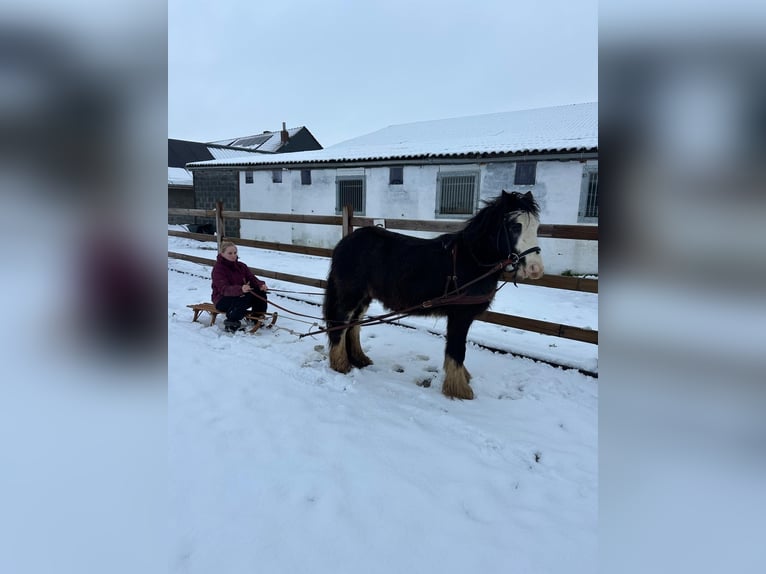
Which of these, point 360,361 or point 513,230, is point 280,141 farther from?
point 513,230

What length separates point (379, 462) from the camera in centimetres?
231

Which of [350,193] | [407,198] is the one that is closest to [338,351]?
[407,198]

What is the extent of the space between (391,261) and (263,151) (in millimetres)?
25797

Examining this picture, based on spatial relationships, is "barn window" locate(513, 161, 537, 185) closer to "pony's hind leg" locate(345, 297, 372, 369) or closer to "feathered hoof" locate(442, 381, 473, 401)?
"pony's hind leg" locate(345, 297, 372, 369)

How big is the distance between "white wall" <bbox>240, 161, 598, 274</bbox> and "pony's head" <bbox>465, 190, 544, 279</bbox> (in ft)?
20.7

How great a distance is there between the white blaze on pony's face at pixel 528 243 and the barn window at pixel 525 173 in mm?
6856

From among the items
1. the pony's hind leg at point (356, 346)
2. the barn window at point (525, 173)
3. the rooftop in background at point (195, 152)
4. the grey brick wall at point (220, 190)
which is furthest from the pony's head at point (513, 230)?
the rooftop in background at point (195, 152)

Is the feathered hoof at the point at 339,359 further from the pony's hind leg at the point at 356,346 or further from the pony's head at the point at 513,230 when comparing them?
the pony's head at the point at 513,230

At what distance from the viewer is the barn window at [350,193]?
11.4 m

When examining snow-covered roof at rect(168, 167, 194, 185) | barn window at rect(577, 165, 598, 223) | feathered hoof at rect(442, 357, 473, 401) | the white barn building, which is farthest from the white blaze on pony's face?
snow-covered roof at rect(168, 167, 194, 185)

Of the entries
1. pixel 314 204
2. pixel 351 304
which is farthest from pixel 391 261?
pixel 314 204

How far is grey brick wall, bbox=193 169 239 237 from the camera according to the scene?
554 inches
